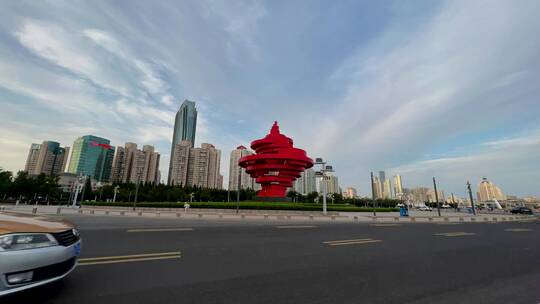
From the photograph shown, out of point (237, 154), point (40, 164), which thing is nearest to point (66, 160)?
point (40, 164)

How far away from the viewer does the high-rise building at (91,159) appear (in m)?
90.1

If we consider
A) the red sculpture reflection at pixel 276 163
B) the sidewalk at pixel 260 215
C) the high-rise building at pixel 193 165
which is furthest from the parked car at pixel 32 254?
the high-rise building at pixel 193 165

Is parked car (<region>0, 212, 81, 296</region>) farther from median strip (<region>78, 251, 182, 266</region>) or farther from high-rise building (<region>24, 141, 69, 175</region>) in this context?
high-rise building (<region>24, 141, 69, 175</region>)

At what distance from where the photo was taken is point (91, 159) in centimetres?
9250

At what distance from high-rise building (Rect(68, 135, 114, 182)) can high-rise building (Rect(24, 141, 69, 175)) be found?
3035mm

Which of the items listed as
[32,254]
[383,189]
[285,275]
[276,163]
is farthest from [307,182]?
[32,254]

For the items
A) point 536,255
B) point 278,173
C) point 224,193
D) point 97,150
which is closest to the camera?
point 536,255

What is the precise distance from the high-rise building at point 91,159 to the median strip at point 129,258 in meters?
101

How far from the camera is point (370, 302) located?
340cm

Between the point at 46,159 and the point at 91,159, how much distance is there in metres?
15.3

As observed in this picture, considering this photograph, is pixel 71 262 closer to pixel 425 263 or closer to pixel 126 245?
pixel 126 245

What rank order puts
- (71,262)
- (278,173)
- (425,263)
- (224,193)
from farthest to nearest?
(224,193)
(278,173)
(425,263)
(71,262)

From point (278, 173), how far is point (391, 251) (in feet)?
93.0

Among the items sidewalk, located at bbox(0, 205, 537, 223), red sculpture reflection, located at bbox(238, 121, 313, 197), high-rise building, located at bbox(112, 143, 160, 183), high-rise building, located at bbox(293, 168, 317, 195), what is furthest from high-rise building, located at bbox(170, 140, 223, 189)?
sidewalk, located at bbox(0, 205, 537, 223)
